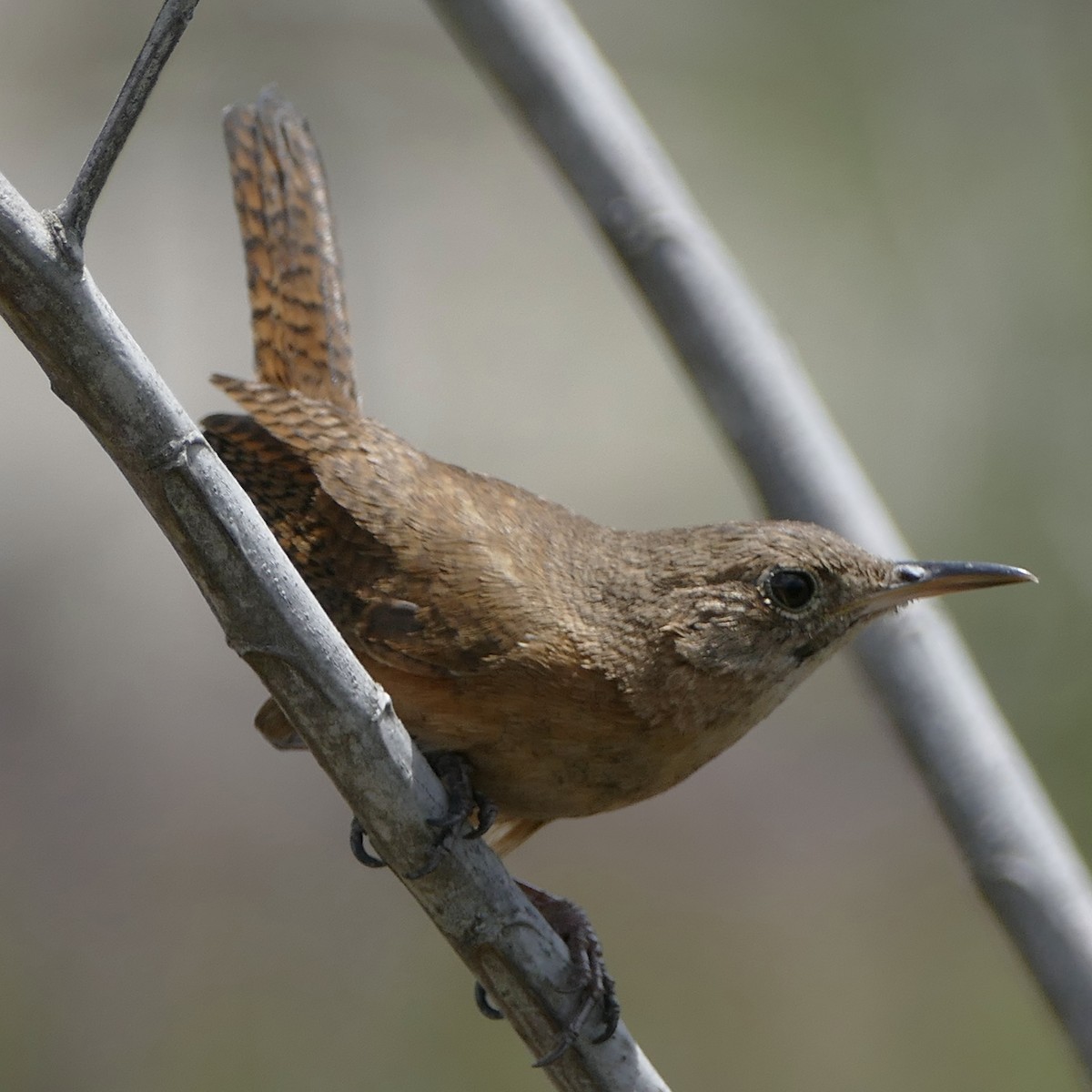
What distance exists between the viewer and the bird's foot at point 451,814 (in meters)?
2.31

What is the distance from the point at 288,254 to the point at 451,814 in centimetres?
162

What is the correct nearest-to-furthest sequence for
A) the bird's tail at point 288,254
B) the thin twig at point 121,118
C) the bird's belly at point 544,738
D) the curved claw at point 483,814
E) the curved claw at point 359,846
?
the thin twig at point 121,118, the curved claw at point 483,814, the bird's belly at point 544,738, the curved claw at point 359,846, the bird's tail at point 288,254

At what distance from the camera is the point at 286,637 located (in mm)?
2066

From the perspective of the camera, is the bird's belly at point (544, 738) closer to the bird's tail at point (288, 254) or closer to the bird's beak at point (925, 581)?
the bird's beak at point (925, 581)

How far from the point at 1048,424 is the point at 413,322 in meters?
3.78

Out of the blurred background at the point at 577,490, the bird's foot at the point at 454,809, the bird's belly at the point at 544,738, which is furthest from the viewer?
the blurred background at the point at 577,490

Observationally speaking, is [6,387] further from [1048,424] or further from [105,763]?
[1048,424]

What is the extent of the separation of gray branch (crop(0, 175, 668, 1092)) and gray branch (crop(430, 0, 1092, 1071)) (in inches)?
31.4

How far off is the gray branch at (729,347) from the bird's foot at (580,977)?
0.67 metres

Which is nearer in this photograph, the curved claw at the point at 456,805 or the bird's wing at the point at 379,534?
the curved claw at the point at 456,805

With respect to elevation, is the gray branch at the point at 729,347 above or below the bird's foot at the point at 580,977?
above

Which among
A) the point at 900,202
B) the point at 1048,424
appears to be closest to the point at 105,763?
the point at 1048,424

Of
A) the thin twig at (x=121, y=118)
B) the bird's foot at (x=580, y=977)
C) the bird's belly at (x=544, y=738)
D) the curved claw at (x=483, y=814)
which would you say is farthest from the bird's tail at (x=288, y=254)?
the thin twig at (x=121, y=118)

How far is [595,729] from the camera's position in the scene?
2594mm
